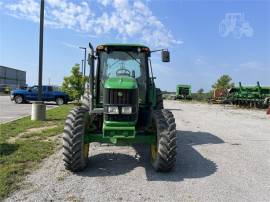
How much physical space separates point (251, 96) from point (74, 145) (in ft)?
109

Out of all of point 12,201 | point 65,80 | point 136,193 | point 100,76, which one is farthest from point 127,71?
point 65,80

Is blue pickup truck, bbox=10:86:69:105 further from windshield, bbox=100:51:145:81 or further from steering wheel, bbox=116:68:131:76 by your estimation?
steering wheel, bbox=116:68:131:76

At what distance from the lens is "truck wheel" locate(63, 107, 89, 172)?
7430mm

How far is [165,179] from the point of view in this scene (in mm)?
7195

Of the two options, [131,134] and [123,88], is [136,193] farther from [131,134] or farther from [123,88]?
[123,88]

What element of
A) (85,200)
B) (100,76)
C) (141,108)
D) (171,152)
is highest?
(100,76)

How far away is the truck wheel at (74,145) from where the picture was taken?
7430mm

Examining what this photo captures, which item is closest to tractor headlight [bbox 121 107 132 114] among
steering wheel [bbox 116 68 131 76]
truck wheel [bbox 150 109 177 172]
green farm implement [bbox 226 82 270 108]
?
truck wheel [bbox 150 109 177 172]

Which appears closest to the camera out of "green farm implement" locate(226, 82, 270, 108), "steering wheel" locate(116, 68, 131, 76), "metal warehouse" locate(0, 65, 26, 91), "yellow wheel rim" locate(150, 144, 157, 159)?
"yellow wheel rim" locate(150, 144, 157, 159)

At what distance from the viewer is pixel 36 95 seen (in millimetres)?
34281

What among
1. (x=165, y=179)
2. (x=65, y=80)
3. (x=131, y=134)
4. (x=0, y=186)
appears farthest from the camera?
(x=65, y=80)

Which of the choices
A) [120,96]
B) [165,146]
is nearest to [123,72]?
[120,96]

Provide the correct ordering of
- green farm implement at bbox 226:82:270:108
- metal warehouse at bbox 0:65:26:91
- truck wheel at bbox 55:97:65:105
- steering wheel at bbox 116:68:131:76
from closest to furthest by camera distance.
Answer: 1. steering wheel at bbox 116:68:131:76
2. truck wheel at bbox 55:97:65:105
3. green farm implement at bbox 226:82:270:108
4. metal warehouse at bbox 0:65:26:91

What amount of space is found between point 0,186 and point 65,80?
30.7 m
